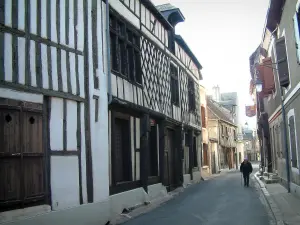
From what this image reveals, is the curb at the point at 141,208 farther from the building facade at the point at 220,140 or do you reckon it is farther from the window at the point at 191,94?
the building facade at the point at 220,140

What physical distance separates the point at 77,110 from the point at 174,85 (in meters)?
9.70

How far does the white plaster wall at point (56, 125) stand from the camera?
709 cm

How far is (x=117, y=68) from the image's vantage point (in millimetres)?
10359

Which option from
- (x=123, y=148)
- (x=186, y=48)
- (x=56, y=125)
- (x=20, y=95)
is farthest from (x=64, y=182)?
(x=186, y=48)

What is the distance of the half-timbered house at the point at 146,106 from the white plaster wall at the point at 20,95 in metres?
2.94

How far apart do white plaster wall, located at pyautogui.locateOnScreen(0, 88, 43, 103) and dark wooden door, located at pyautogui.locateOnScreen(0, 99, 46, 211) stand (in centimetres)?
9

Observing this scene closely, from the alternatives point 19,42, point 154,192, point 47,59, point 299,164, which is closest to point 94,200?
point 47,59

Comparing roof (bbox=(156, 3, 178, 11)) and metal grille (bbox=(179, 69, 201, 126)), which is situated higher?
roof (bbox=(156, 3, 178, 11))

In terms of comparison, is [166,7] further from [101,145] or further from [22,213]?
[22,213]

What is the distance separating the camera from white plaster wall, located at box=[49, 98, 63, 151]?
7.09 meters

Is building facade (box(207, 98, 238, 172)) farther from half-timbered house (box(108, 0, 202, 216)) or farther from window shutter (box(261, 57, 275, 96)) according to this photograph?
window shutter (box(261, 57, 275, 96))

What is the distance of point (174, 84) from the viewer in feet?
56.2

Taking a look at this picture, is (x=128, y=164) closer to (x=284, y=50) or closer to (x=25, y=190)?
(x=25, y=190)

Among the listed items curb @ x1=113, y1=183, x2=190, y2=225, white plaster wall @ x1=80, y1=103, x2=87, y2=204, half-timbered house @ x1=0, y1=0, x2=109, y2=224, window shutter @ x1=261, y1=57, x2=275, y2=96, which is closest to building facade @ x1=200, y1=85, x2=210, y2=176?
window shutter @ x1=261, y1=57, x2=275, y2=96
